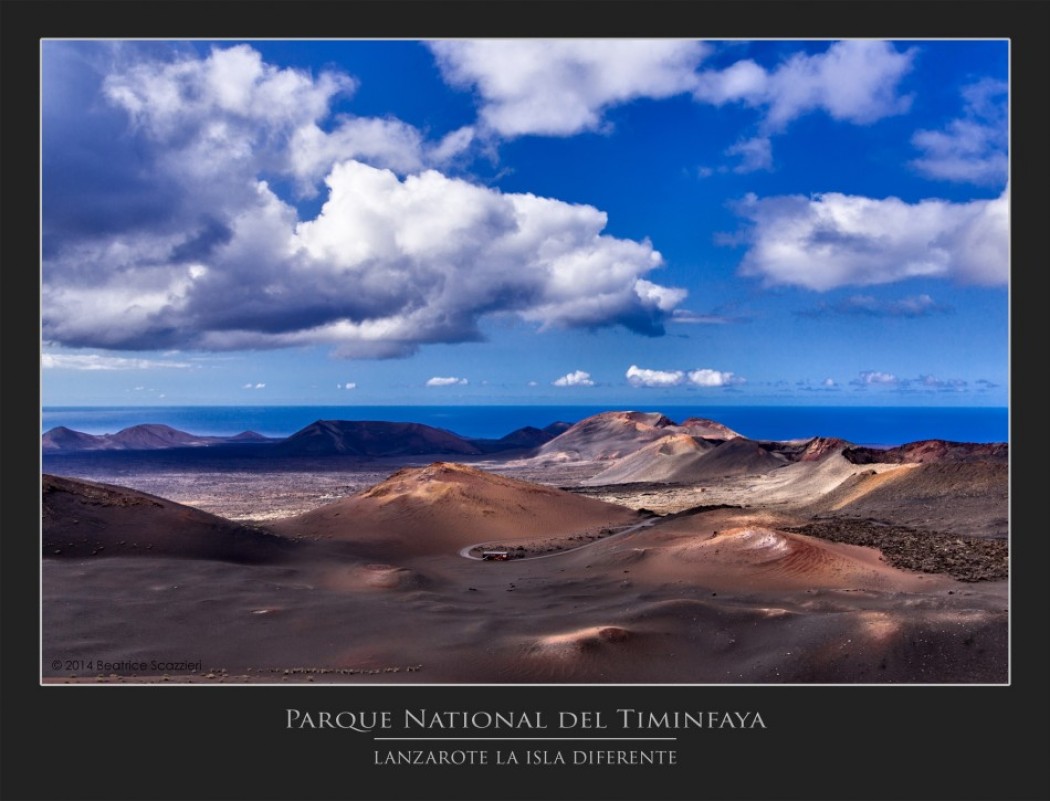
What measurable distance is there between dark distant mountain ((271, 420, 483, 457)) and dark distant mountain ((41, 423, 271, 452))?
1088cm

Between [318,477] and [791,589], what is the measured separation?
53947 millimetres

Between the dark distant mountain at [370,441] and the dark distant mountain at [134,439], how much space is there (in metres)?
10.9

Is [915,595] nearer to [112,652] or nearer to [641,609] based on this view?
[641,609]

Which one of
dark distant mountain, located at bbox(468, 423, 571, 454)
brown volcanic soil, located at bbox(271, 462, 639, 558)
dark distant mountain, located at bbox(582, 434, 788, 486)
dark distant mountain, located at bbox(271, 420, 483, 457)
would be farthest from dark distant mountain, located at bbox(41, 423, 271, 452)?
brown volcanic soil, located at bbox(271, 462, 639, 558)

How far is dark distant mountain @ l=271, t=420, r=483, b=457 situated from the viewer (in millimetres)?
91125

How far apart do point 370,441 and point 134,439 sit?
109 ft

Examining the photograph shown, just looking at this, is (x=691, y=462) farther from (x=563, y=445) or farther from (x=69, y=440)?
(x=69, y=440)

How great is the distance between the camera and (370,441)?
96188 mm

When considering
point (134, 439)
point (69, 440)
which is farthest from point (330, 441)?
point (69, 440)

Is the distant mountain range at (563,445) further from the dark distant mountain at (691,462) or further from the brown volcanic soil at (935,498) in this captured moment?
the brown volcanic soil at (935,498)

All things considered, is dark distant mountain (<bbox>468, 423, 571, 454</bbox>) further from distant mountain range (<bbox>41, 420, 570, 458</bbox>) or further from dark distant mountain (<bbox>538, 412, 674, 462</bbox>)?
dark distant mountain (<bbox>538, 412, 674, 462</bbox>)

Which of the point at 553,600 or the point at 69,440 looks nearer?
the point at 553,600

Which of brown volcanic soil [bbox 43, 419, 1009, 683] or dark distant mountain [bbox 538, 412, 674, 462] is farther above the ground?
dark distant mountain [bbox 538, 412, 674, 462]
